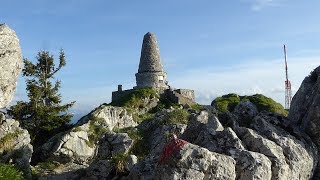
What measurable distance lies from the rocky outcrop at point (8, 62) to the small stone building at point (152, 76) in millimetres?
37622

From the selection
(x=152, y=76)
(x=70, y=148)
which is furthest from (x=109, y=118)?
(x=152, y=76)

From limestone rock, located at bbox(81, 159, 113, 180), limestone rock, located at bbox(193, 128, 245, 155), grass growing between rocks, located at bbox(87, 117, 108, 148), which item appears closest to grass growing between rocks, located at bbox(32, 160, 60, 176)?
grass growing between rocks, located at bbox(87, 117, 108, 148)

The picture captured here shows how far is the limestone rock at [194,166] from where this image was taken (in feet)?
54.5

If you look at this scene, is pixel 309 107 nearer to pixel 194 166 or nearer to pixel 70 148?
pixel 194 166

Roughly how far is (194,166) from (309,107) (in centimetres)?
1036

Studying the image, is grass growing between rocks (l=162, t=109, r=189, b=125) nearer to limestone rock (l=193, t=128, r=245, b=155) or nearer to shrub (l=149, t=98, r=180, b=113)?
limestone rock (l=193, t=128, r=245, b=155)

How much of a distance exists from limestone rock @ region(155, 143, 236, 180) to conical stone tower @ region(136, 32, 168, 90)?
173ft

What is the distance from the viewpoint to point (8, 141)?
29953mm

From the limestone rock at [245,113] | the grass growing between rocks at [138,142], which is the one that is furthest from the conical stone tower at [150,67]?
the limestone rock at [245,113]

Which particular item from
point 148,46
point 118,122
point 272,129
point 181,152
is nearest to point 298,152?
point 272,129

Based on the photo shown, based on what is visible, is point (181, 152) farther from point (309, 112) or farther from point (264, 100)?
point (264, 100)

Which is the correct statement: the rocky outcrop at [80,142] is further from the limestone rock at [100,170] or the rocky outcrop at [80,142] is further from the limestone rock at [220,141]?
the limestone rock at [220,141]

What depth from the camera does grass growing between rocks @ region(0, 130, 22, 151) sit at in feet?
96.6

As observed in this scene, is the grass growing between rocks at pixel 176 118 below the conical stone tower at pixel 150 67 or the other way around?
below
